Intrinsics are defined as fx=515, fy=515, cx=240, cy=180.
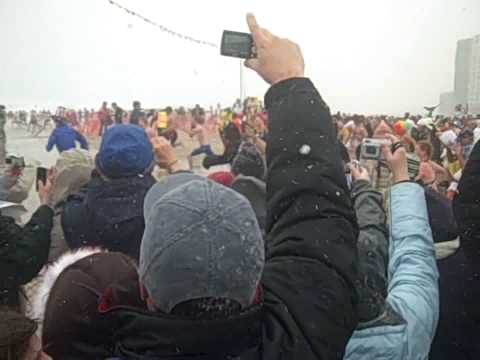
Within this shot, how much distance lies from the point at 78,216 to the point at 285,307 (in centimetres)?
131

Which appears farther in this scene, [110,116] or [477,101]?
[477,101]

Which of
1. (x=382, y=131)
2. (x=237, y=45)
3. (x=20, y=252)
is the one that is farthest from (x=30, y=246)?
(x=382, y=131)

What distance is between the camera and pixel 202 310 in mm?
883

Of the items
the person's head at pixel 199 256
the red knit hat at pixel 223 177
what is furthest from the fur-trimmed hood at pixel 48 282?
the red knit hat at pixel 223 177

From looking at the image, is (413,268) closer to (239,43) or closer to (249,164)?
(239,43)

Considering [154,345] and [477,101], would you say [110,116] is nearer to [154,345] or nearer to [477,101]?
[477,101]

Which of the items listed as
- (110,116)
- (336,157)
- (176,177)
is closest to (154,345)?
(336,157)

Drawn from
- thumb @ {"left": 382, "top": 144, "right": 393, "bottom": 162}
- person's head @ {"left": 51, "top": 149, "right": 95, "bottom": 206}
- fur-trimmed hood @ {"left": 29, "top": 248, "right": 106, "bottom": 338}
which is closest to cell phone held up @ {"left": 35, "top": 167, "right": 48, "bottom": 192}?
person's head @ {"left": 51, "top": 149, "right": 95, "bottom": 206}

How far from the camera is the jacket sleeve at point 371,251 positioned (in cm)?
119

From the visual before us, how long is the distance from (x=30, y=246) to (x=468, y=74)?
74.2ft

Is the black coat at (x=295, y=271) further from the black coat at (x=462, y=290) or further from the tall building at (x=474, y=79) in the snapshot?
the tall building at (x=474, y=79)

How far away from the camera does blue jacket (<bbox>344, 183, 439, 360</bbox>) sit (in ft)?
3.86

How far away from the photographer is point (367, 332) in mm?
1173

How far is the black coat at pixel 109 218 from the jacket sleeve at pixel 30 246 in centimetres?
9
